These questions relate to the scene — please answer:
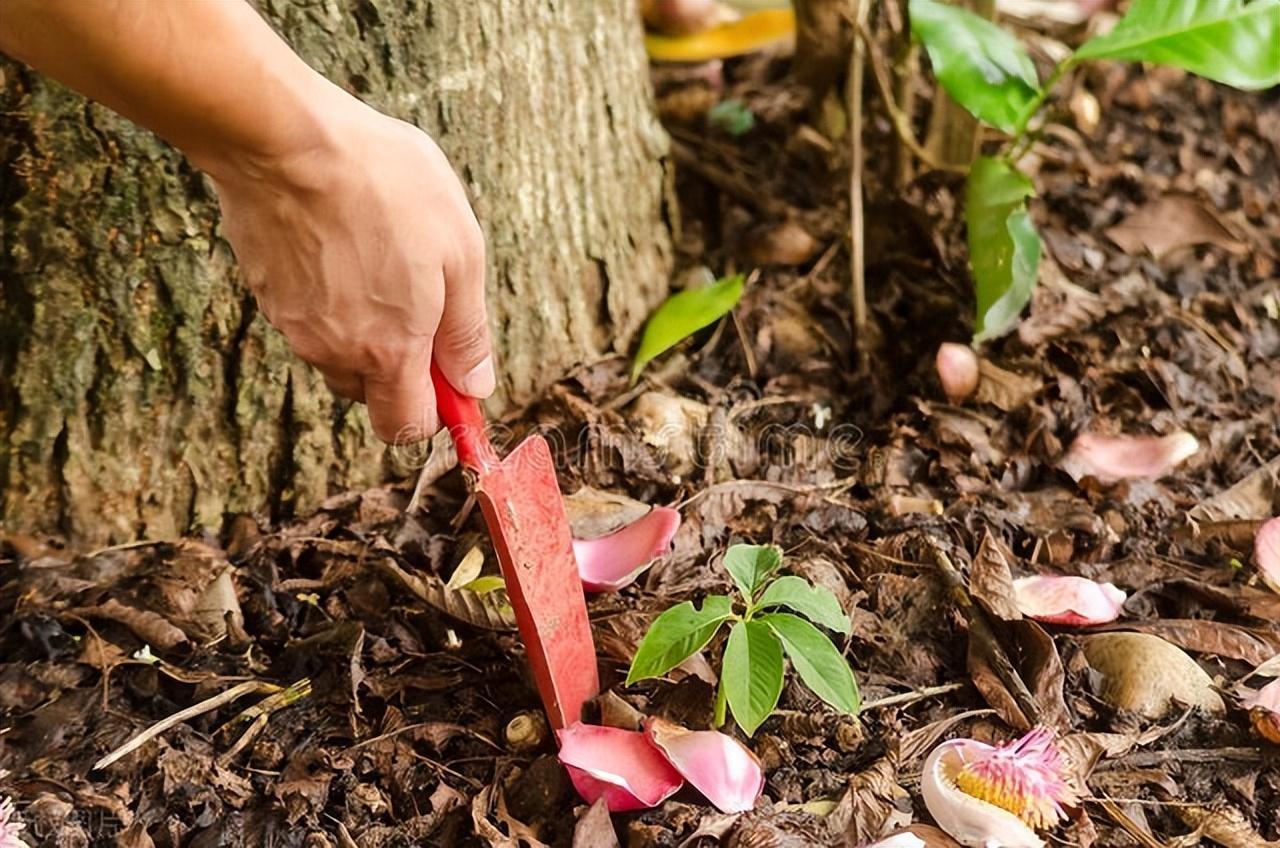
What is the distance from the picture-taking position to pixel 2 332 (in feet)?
4.53

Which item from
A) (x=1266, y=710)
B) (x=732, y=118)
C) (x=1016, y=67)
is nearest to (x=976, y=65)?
(x=1016, y=67)

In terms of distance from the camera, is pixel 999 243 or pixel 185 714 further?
pixel 999 243

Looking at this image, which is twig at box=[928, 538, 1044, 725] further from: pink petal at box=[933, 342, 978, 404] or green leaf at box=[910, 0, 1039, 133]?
green leaf at box=[910, 0, 1039, 133]

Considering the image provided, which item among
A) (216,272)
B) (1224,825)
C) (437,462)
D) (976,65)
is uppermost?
(976,65)

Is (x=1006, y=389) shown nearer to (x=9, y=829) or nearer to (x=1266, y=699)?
(x=1266, y=699)

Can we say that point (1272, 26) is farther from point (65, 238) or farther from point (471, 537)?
point (65, 238)

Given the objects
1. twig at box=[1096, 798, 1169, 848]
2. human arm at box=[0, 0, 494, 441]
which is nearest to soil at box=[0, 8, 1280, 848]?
twig at box=[1096, 798, 1169, 848]

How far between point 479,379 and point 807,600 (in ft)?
1.20

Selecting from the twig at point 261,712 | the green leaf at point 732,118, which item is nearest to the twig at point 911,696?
the twig at point 261,712

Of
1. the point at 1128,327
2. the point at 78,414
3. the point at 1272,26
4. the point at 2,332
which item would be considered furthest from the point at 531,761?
the point at 1272,26

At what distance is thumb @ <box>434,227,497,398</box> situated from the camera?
3.34 feet

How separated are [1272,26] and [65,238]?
1.39 m

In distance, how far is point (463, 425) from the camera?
115 cm

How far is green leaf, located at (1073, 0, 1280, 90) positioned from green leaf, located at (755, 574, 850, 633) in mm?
Result: 771
